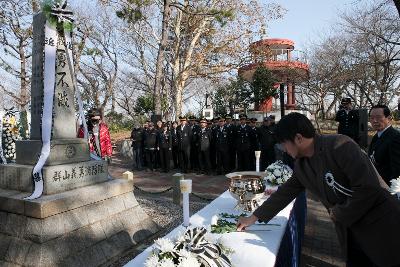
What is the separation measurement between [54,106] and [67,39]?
985mm

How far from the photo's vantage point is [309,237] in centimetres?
515

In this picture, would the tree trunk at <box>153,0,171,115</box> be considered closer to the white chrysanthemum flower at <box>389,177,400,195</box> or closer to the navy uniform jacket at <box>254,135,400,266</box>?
the white chrysanthemum flower at <box>389,177,400,195</box>

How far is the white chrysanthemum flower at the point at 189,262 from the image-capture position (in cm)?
163

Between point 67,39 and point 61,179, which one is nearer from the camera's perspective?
point 61,179

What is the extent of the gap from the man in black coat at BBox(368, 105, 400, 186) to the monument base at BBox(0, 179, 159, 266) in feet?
10.3

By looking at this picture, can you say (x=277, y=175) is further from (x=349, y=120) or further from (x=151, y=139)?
(x=151, y=139)

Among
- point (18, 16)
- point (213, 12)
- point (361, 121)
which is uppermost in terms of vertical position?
point (18, 16)

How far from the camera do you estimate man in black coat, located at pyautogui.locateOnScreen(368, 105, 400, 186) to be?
3373 millimetres

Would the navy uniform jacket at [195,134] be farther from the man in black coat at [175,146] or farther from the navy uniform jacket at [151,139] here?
the navy uniform jacket at [151,139]

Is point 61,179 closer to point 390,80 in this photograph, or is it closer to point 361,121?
point 361,121

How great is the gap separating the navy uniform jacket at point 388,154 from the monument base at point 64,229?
124 inches

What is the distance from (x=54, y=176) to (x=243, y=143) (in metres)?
7.27

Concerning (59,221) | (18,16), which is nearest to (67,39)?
(59,221)

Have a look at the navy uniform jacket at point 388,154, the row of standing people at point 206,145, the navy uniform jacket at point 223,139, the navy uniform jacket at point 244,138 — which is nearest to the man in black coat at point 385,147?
the navy uniform jacket at point 388,154
